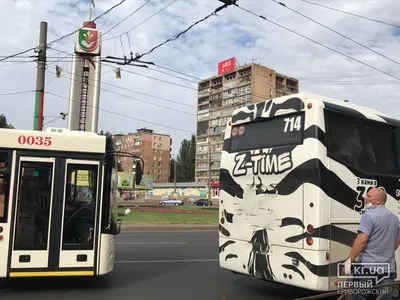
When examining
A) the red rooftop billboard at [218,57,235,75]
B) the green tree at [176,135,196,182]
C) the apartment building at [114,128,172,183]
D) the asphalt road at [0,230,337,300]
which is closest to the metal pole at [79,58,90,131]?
the asphalt road at [0,230,337,300]

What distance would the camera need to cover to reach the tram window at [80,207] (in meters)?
7.00

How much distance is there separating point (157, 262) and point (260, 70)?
88847mm

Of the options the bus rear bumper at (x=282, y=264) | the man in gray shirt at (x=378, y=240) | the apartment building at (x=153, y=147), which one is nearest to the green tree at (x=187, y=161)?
the apartment building at (x=153, y=147)

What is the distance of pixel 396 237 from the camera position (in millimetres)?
4621

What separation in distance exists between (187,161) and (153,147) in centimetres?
2422

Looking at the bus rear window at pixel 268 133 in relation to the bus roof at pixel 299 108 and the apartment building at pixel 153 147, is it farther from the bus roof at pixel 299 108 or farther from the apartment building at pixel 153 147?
the apartment building at pixel 153 147

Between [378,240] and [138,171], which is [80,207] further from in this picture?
[378,240]

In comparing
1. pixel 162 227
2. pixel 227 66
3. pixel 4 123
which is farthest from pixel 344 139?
pixel 227 66

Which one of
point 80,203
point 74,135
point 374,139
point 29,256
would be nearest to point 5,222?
point 29,256

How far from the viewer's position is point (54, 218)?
695cm

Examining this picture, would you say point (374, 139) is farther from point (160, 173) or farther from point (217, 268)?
point (160, 173)

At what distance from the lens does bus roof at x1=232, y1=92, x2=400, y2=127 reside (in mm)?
6406

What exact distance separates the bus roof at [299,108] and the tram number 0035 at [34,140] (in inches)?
135

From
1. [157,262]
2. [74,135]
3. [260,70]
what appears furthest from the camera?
[260,70]
